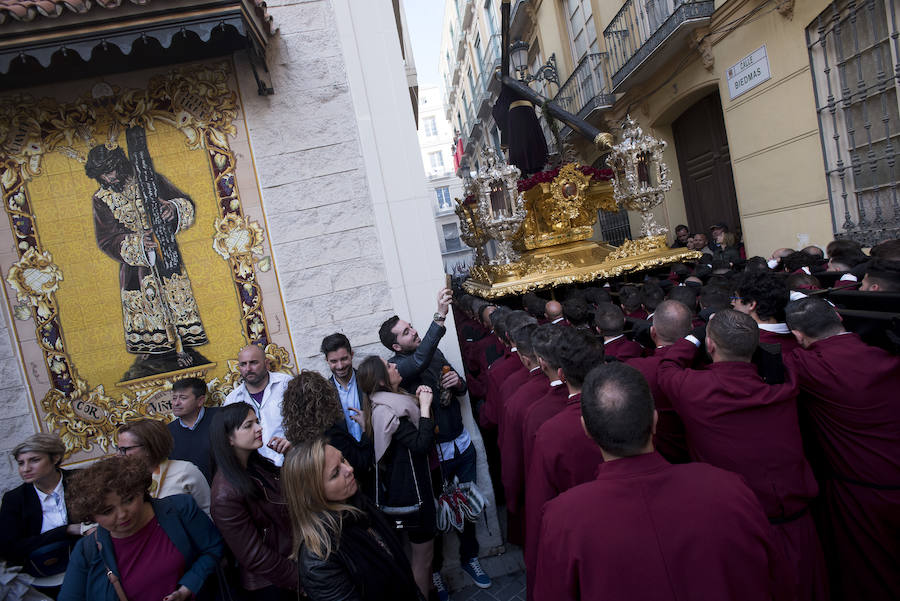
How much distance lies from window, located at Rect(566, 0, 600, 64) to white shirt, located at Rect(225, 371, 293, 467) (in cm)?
1130

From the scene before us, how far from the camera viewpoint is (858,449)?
7.50 feet

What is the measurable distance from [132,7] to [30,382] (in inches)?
113

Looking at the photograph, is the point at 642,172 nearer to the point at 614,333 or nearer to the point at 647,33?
the point at 647,33

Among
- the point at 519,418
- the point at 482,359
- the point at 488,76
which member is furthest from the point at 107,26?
the point at 488,76

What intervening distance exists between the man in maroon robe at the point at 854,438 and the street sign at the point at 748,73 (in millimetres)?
6146

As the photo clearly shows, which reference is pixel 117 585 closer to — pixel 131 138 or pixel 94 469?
pixel 94 469

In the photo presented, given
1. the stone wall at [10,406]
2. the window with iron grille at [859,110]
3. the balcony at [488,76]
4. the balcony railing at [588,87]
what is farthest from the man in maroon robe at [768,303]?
the balcony at [488,76]

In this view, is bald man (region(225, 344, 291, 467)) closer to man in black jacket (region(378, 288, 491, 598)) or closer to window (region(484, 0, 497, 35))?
man in black jacket (region(378, 288, 491, 598))

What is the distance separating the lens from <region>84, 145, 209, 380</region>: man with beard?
392 centimetres

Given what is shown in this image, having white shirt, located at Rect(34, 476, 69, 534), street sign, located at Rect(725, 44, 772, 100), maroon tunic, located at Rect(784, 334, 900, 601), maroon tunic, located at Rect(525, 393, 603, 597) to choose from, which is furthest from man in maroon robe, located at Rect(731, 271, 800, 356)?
street sign, located at Rect(725, 44, 772, 100)

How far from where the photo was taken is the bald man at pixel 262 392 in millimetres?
3539

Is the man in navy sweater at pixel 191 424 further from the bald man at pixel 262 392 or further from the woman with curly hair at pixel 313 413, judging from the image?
the woman with curly hair at pixel 313 413

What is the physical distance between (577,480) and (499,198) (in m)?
4.83

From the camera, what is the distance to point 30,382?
12.9 ft
